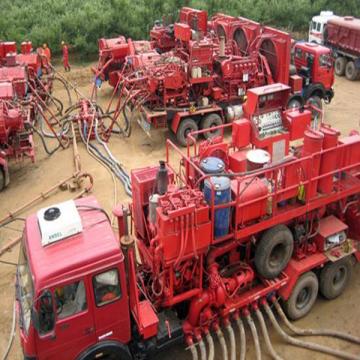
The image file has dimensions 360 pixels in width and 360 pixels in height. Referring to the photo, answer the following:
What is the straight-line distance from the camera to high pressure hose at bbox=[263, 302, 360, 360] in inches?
279

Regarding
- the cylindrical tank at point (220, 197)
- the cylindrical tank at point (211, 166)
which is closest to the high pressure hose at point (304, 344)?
the cylindrical tank at point (220, 197)

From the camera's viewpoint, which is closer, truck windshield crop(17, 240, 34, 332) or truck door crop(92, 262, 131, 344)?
truck windshield crop(17, 240, 34, 332)

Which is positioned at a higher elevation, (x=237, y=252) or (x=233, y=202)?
(x=233, y=202)

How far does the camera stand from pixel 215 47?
15.1 meters

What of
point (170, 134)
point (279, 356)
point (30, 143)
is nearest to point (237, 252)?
point (279, 356)

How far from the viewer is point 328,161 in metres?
7.56

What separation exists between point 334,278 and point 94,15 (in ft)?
63.4

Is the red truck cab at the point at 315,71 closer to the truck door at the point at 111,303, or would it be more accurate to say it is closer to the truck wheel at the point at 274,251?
the truck wheel at the point at 274,251

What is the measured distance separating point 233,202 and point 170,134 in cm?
922

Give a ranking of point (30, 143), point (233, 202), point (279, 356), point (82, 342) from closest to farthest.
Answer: point (82, 342)
point (233, 202)
point (279, 356)
point (30, 143)

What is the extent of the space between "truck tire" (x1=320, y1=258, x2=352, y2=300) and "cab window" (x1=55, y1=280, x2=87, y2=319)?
446 cm

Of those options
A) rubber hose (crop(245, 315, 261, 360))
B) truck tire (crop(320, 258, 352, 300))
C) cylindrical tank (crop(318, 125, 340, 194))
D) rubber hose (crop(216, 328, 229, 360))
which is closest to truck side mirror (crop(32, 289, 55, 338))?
rubber hose (crop(216, 328, 229, 360))

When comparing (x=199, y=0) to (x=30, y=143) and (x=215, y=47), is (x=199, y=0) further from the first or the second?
(x=30, y=143)

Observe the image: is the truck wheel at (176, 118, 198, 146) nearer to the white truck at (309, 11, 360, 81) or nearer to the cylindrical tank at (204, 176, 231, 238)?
the cylindrical tank at (204, 176, 231, 238)
